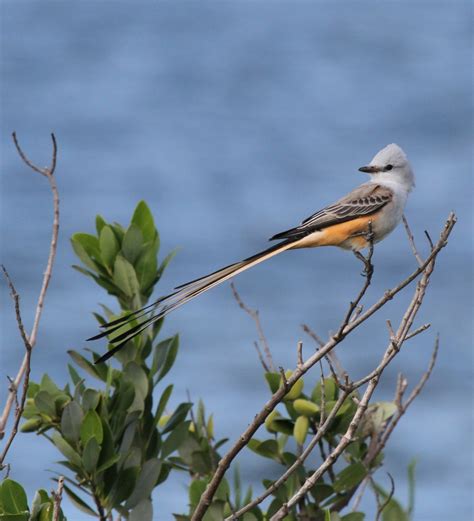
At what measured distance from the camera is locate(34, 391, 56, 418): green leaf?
280cm

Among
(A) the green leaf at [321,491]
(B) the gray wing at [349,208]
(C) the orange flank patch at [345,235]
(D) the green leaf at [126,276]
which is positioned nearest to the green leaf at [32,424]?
(D) the green leaf at [126,276]

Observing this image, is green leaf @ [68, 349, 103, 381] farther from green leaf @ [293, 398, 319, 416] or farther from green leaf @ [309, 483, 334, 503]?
green leaf @ [309, 483, 334, 503]

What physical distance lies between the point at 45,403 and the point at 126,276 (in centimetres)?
56

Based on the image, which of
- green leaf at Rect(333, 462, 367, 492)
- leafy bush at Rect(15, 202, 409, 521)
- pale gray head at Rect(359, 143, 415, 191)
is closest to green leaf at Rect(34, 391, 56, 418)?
leafy bush at Rect(15, 202, 409, 521)

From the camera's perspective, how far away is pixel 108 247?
3.20 m

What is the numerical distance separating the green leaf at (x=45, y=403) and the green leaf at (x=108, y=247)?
0.59 meters

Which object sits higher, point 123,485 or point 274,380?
point 274,380

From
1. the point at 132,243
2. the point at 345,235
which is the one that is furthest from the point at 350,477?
the point at 345,235

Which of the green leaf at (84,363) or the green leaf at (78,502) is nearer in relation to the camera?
the green leaf at (78,502)

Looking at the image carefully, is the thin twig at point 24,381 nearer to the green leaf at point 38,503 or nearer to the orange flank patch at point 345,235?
the green leaf at point 38,503

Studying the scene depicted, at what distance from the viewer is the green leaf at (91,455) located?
2633 mm

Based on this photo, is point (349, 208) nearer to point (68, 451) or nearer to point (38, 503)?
point (68, 451)

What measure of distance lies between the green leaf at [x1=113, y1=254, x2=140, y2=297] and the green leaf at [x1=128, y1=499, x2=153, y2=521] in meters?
0.77

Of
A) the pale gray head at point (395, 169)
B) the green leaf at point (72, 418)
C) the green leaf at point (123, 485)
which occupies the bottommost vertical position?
the green leaf at point (123, 485)
